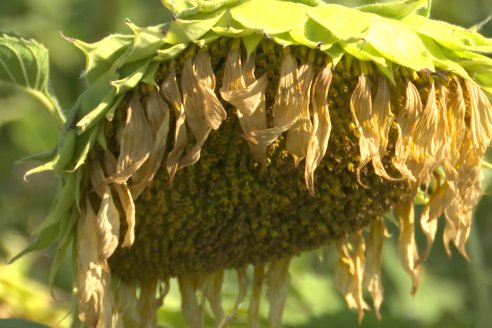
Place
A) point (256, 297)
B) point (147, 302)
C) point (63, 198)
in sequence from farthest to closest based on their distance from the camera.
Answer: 1. point (256, 297)
2. point (147, 302)
3. point (63, 198)

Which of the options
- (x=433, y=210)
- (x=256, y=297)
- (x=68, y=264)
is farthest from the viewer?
(x=68, y=264)

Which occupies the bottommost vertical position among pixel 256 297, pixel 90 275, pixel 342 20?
pixel 256 297

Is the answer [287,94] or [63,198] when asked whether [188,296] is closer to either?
[63,198]

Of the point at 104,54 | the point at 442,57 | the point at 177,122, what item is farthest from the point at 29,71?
the point at 442,57

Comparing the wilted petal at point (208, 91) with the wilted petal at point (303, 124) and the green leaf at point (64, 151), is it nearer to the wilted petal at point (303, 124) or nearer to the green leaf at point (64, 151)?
the wilted petal at point (303, 124)

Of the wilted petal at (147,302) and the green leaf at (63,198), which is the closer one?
the green leaf at (63,198)

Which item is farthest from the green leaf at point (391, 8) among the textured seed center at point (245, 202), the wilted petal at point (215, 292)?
the wilted petal at point (215, 292)
